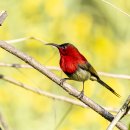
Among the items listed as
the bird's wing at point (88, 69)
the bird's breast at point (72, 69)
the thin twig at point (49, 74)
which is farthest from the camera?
the bird's wing at point (88, 69)

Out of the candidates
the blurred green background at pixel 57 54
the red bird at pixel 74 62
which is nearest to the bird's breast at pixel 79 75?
the red bird at pixel 74 62

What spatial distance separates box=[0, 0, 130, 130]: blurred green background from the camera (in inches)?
121

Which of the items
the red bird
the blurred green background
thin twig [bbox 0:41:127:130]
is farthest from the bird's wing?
the blurred green background

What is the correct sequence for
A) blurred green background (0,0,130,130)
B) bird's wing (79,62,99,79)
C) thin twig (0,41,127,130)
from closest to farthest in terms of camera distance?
thin twig (0,41,127,130), bird's wing (79,62,99,79), blurred green background (0,0,130,130)

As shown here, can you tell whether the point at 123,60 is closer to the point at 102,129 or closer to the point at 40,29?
the point at 40,29

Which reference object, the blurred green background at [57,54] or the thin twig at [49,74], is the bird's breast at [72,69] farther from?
the blurred green background at [57,54]

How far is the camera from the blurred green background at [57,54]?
10.1 feet

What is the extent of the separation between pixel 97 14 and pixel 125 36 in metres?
0.67

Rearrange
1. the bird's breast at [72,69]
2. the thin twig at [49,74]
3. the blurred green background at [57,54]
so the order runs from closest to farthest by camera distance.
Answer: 1. the thin twig at [49,74]
2. the bird's breast at [72,69]
3. the blurred green background at [57,54]

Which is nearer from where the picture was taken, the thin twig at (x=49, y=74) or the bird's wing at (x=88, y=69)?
the thin twig at (x=49, y=74)

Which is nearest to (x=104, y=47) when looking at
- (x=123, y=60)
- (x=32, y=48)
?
(x=123, y=60)

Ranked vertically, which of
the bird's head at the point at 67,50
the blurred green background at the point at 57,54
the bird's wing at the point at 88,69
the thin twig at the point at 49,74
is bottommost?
the blurred green background at the point at 57,54

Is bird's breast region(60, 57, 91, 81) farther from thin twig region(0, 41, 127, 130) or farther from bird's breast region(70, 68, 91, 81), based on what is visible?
thin twig region(0, 41, 127, 130)

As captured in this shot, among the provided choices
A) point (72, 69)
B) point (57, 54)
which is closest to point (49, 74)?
point (72, 69)
